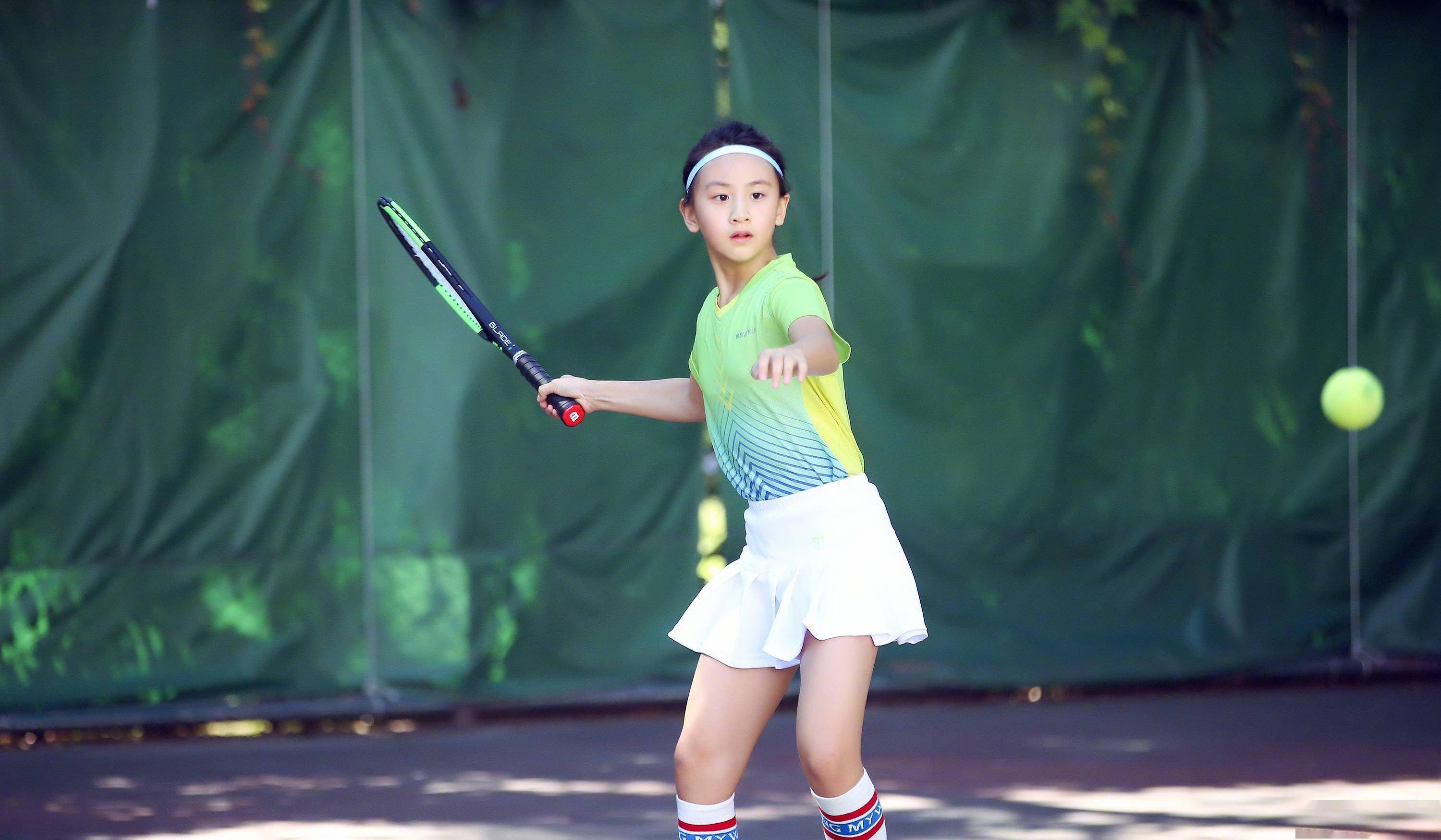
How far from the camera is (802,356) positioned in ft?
9.09

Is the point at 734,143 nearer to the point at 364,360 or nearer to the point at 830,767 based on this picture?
the point at 830,767

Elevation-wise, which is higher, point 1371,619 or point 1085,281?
point 1085,281

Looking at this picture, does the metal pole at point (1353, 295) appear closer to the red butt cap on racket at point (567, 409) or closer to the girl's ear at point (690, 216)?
the girl's ear at point (690, 216)

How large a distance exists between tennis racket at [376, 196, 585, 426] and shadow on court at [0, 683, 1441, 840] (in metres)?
1.36

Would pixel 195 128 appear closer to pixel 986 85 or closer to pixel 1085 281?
pixel 986 85

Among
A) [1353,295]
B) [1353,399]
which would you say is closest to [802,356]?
[1353,399]

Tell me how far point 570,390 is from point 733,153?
59 centimetres

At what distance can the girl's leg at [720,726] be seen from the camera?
9.91 feet

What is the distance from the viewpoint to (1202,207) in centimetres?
646

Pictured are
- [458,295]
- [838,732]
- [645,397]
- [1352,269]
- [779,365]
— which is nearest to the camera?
[779,365]

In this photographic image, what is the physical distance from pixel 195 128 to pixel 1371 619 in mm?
4826

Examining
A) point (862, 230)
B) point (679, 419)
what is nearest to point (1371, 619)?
point (862, 230)

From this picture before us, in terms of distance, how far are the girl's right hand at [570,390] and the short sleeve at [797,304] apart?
0.48m

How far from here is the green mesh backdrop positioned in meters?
5.68
